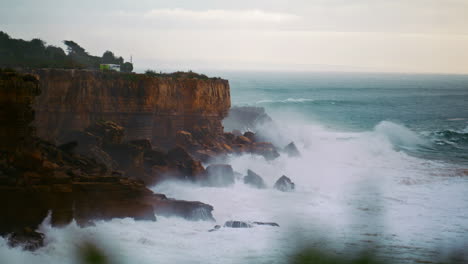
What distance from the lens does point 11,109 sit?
1230 cm

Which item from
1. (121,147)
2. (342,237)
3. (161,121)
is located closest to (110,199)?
(121,147)

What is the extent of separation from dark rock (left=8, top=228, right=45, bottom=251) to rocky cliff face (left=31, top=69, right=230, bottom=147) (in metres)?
8.15

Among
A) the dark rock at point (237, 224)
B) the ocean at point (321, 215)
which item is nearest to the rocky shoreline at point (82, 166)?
the ocean at point (321, 215)

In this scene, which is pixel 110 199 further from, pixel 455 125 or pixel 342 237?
pixel 455 125

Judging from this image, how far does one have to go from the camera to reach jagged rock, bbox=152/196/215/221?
14.4 meters

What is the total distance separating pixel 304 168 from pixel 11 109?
14734mm

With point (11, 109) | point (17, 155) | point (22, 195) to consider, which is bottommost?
point (22, 195)

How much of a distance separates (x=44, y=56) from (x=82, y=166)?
47.5 ft

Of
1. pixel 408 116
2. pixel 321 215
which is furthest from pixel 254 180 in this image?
pixel 408 116

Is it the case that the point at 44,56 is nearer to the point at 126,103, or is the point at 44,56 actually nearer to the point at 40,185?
the point at 126,103

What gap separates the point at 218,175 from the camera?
18656 millimetres

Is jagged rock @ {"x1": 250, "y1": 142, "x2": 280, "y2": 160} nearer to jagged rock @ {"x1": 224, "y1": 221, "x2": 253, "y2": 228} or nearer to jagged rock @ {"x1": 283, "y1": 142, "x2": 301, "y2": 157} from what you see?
jagged rock @ {"x1": 283, "y1": 142, "x2": 301, "y2": 157}

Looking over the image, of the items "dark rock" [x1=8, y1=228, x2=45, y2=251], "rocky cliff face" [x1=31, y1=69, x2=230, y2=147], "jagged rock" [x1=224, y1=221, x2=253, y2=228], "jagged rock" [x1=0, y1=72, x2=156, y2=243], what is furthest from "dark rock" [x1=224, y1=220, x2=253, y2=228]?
"rocky cliff face" [x1=31, y1=69, x2=230, y2=147]

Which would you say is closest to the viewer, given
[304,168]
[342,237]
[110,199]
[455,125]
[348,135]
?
[110,199]
